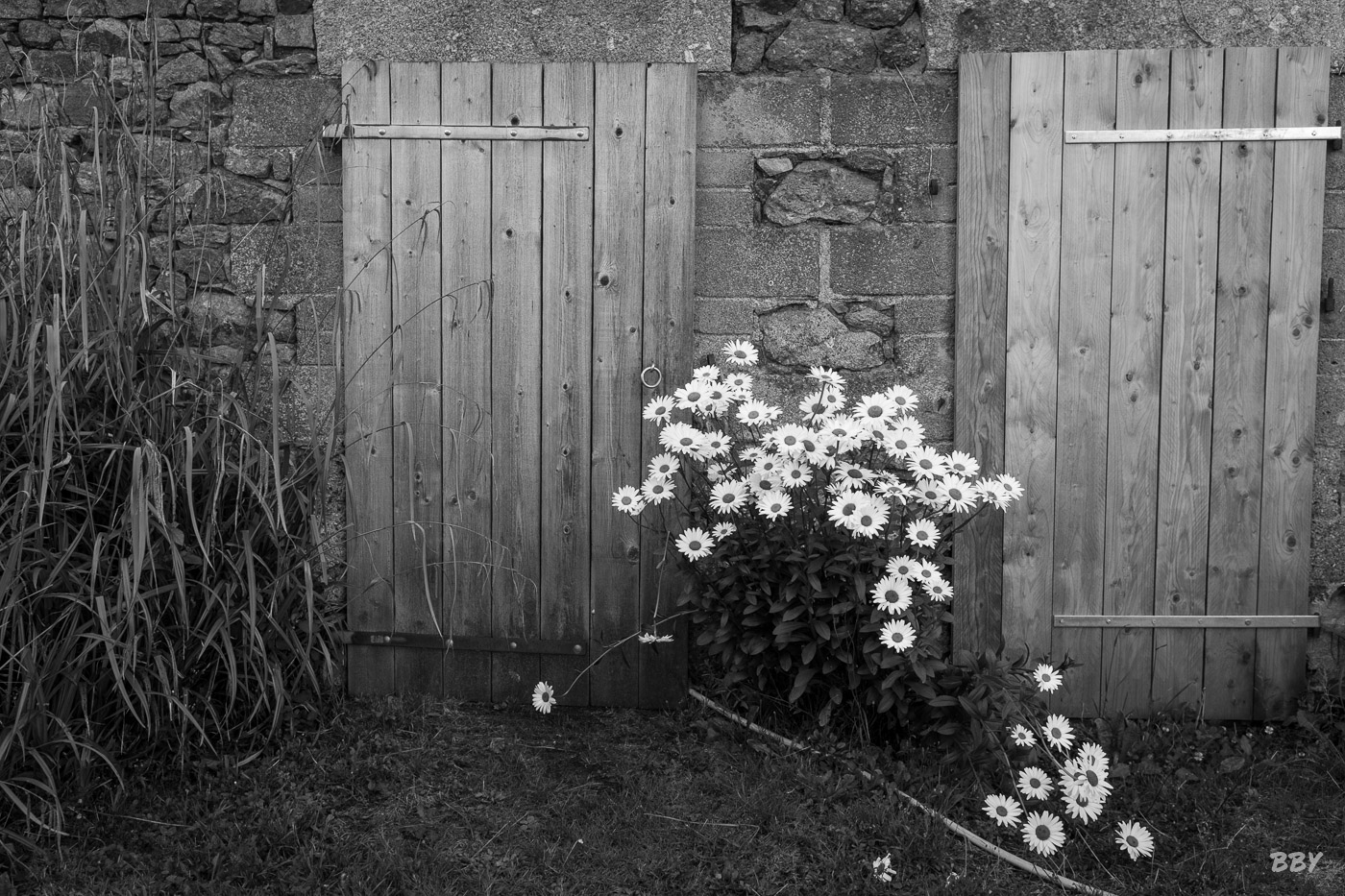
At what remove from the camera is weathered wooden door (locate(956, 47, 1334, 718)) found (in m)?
3.24

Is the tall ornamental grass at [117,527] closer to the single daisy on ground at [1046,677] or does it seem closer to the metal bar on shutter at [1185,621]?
the single daisy on ground at [1046,677]

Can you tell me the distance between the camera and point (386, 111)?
333cm

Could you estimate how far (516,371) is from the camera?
3387 millimetres

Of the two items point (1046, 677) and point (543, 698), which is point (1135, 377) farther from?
point (543, 698)

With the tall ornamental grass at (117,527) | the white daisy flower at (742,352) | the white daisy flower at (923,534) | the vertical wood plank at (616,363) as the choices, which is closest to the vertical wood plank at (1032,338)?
the white daisy flower at (923,534)

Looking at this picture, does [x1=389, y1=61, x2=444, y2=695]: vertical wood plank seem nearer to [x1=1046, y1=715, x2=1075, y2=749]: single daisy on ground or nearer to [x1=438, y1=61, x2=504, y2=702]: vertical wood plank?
[x1=438, y1=61, x2=504, y2=702]: vertical wood plank

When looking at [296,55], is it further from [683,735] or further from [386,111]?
[683,735]

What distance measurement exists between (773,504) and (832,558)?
8.2 inches

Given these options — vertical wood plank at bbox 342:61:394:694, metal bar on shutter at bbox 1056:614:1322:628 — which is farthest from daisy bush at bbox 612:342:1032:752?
vertical wood plank at bbox 342:61:394:694

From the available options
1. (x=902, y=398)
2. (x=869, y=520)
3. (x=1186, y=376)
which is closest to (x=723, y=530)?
(x=869, y=520)

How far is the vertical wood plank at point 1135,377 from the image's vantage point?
3246mm

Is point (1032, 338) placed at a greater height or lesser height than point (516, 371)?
greater

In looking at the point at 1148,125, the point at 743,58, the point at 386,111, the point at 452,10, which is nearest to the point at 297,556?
the point at 386,111

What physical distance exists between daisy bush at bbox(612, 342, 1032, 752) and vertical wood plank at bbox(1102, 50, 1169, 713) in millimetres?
476
